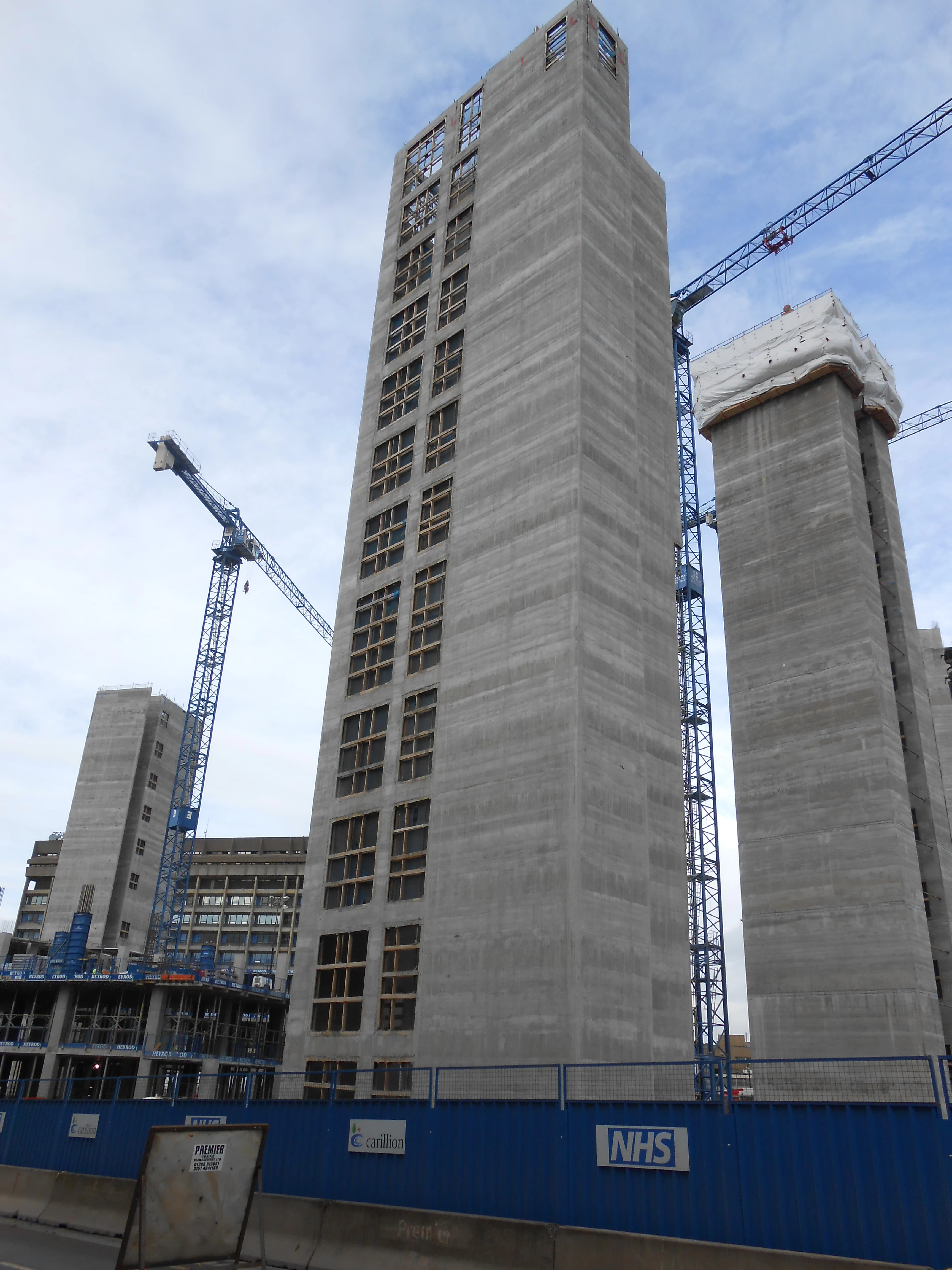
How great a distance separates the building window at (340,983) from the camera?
38625 millimetres

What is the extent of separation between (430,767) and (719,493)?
4045 cm

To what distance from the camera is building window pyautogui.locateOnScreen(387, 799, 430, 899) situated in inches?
1537

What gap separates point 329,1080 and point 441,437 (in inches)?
1185

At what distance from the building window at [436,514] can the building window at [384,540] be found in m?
1.39

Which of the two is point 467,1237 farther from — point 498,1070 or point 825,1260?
point 498,1070

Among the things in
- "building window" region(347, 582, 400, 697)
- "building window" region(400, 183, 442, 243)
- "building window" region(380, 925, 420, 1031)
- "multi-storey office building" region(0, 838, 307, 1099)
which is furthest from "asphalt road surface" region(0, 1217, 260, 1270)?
"building window" region(400, 183, 442, 243)

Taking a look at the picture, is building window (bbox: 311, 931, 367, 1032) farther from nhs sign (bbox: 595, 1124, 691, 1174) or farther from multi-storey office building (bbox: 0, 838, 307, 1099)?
nhs sign (bbox: 595, 1124, 691, 1174)

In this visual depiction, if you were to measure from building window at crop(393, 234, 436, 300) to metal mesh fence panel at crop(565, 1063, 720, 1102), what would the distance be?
42943mm

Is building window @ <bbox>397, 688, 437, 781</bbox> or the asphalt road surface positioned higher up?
building window @ <bbox>397, 688, 437, 781</bbox>

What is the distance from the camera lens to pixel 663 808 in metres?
40.5

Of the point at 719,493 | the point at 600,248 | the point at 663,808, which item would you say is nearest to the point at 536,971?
the point at 663,808

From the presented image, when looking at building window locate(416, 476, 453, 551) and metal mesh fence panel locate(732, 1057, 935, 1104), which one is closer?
metal mesh fence panel locate(732, 1057, 935, 1104)

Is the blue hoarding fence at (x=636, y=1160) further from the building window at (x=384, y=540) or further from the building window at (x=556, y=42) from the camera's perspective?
the building window at (x=556, y=42)

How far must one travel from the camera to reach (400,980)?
37.5 metres
